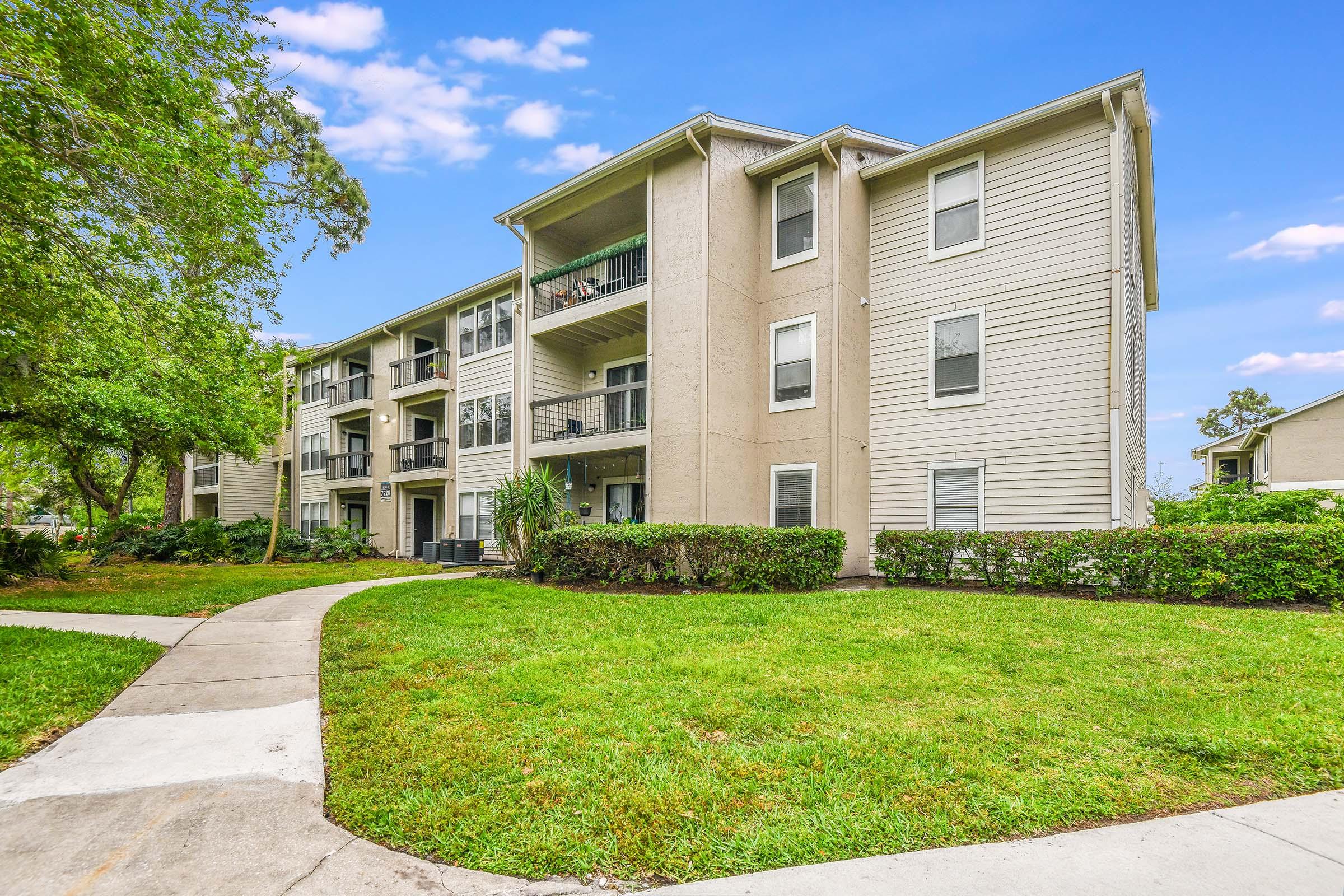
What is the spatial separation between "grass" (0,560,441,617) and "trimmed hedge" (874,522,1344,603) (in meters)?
10.8

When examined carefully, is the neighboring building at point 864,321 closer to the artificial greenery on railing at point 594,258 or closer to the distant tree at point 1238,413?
the artificial greenery on railing at point 594,258

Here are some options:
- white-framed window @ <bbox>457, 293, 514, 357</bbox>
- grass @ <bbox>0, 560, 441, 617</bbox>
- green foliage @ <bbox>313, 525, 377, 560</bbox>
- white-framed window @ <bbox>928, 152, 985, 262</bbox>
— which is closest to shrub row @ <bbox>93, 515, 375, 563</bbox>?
green foliage @ <bbox>313, 525, 377, 560</bbox>

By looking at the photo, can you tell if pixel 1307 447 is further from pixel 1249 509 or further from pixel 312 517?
pixel 312 517

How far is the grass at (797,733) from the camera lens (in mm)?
2582

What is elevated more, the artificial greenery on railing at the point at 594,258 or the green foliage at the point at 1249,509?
the artificial greenery on railing at the point at 594,258

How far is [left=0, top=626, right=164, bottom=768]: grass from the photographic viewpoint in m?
3.68

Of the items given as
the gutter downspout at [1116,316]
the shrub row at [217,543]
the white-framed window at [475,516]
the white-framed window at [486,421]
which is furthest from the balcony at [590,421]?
the shrub row at [217,543]

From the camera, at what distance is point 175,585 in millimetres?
11508

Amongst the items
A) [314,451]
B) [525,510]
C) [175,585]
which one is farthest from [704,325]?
[314,451]

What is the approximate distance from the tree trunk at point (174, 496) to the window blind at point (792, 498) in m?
20.8

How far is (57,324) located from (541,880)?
10.7m

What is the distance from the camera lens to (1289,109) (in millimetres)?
12883

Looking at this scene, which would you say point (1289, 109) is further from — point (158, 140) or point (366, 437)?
point (366, 437)

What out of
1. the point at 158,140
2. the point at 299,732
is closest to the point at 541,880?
the point at 299,732
